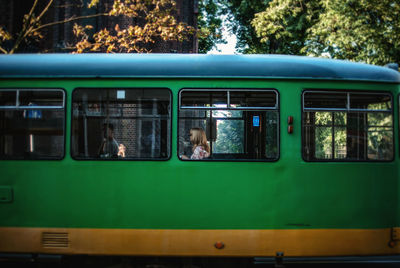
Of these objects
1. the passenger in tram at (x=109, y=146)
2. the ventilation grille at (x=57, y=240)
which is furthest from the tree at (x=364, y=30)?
the ventilation grille at (x=57, y=240)

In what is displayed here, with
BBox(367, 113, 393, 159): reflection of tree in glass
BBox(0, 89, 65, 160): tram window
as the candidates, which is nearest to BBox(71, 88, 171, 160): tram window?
BBox(0, 89, 65, 160): tram window

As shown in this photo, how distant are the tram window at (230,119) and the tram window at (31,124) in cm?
175

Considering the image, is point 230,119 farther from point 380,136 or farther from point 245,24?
point 245,24

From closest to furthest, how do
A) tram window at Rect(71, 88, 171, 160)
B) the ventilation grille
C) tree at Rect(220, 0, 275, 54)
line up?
the ventilation grille, tram window at Rect(71, 88, 171, 160), tree at Rect(220, 0, 275, 54)

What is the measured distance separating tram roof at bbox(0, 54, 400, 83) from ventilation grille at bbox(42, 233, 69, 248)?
7.32 ft

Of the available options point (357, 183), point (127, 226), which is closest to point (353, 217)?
point (357, 183)

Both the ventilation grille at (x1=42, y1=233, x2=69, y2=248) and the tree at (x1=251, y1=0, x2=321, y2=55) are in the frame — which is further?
the tree at (x1=251, y1=0, x2=321, y2=55)

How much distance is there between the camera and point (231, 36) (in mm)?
25875

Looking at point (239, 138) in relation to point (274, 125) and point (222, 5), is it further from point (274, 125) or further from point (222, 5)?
point (222, 5)

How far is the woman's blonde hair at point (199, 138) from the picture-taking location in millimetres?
5406

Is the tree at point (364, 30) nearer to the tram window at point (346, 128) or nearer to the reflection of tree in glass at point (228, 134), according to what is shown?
the tram window at point (346, 128)

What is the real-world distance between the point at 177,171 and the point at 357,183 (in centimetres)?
254

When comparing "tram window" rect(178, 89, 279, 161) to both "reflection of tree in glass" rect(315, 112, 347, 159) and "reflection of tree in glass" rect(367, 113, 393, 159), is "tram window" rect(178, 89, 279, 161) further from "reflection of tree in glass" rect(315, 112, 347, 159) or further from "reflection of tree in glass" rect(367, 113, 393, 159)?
"reflection of tree in glass" rect(367, 113, 393, 159)

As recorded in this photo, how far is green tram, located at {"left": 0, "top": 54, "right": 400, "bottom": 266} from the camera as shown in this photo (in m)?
5.23
